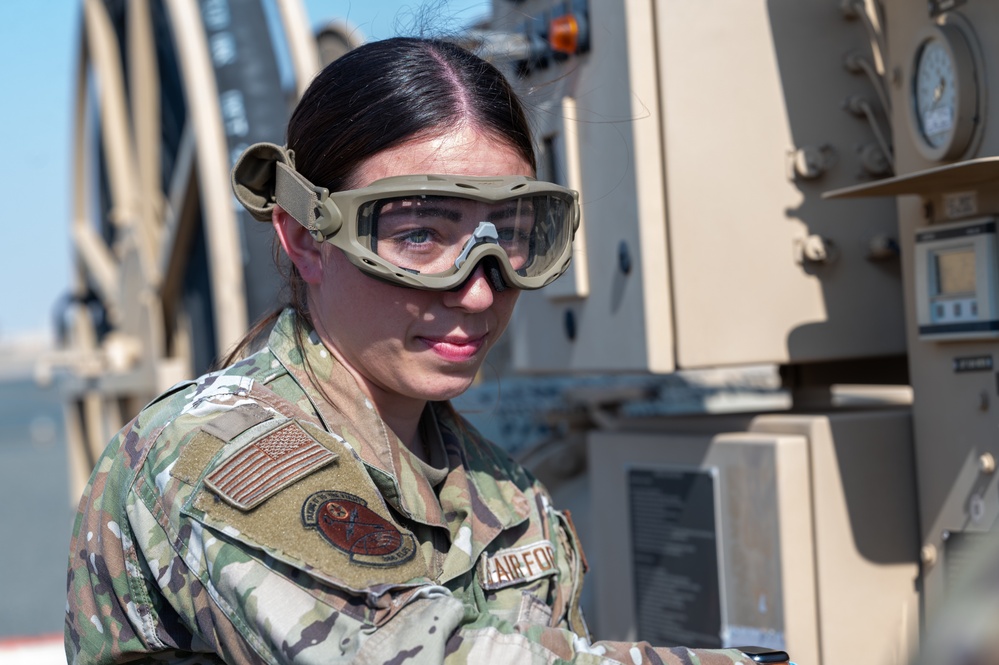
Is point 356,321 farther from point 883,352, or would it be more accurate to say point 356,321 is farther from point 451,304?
point 883,352

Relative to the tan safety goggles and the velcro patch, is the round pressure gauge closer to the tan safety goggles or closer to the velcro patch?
the tan safety goggles

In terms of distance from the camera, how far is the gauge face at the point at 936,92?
208 cm

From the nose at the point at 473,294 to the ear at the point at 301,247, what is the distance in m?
0.20

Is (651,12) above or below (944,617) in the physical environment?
above

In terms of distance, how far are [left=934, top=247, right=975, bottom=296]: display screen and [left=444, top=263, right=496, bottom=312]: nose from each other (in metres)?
0.93

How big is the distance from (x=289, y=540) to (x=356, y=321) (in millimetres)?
398

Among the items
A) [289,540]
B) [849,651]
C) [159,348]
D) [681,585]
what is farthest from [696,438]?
[159,348]

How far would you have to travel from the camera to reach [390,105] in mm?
1621

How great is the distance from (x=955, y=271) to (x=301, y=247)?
Result: 1148mm

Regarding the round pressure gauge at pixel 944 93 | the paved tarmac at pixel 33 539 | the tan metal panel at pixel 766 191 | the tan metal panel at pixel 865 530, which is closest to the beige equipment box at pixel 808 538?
the tan metal panel at pixel 865 530

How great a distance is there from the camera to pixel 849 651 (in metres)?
2.36

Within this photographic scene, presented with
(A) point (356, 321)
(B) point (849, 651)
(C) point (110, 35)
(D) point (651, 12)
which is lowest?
(B) point (849, 651)

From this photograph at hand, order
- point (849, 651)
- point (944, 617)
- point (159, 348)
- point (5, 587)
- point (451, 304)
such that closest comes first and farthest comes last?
1. point (944, 617)
2. point (451, 304)
3. point (849, 651)
4. point (159, 348)
5. point (5, 587)

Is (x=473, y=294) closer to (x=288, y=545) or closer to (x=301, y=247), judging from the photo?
(x=301, y=247)
